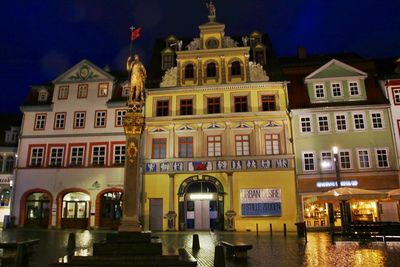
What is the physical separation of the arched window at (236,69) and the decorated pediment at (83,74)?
1251 cm

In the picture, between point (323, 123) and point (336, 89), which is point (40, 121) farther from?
point (336, 89)

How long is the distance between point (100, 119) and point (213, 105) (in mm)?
10935

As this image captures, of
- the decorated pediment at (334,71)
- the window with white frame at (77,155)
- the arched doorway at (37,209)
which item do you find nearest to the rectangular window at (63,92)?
the window with white frame at (77,155)

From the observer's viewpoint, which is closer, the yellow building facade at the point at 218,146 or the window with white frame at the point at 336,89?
the yellow building facade at the point at 218,146

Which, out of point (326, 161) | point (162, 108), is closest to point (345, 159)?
point (326, 161)

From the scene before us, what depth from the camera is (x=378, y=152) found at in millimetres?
30422

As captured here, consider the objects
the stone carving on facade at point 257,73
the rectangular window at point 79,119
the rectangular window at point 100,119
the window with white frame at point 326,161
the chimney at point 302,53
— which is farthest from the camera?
the chimney at point 302,53

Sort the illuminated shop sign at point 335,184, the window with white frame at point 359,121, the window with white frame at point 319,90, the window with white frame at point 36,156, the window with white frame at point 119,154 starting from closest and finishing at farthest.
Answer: the illuminated shop sign at point 335,184 → the window with white frame at point 359,121 → the window with white frame at point 319,90 → the window with white frame at point 119,154 → the window with white frame at point 36,156

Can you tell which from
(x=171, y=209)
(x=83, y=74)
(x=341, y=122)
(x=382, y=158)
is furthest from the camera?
(x=83, y=74)

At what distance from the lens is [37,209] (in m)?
34.5

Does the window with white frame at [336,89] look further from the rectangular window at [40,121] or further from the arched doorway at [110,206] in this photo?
the rectangular window at [40,121]

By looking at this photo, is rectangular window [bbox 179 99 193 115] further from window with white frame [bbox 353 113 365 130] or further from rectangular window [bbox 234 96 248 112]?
window with white frame [bbox 353 113 365 130]

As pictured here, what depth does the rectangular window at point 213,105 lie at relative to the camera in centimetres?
3284

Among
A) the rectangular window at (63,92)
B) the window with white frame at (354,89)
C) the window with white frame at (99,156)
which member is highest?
the rectangular window at (63,92)
